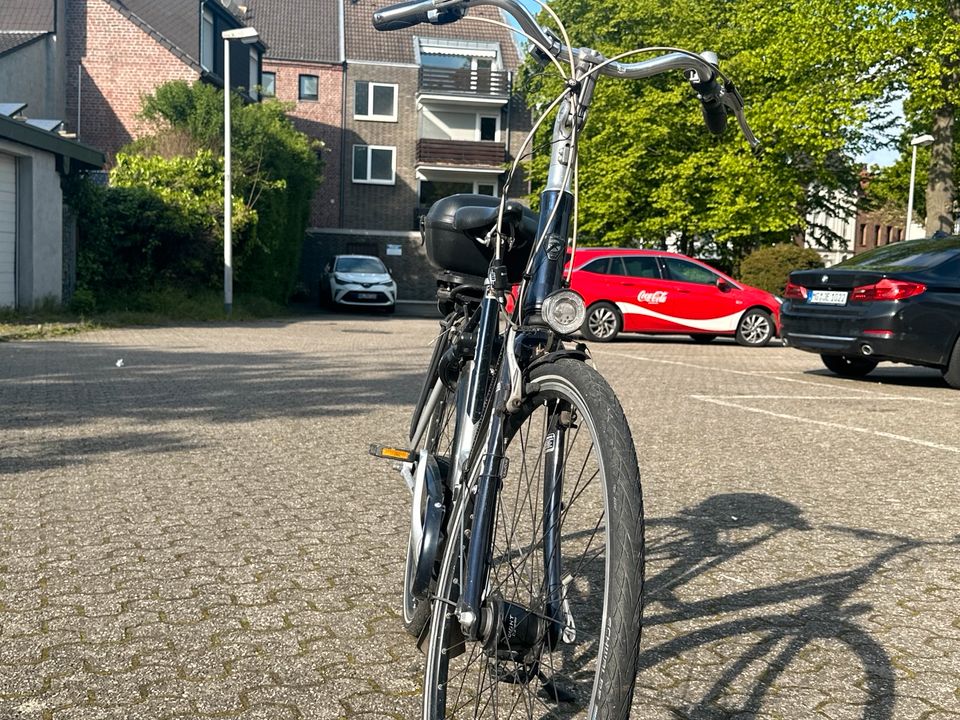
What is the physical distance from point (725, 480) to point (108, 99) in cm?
3210

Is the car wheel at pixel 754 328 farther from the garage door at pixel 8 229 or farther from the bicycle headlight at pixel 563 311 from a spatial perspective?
the bicycle headlight at pixel 563 311

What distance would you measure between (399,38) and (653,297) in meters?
33.9

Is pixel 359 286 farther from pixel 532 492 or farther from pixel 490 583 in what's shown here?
pixel 490 583

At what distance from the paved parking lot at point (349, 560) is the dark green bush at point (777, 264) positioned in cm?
2085

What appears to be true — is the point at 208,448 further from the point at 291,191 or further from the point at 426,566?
the point at 291,191

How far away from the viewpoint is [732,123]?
32.6 metres

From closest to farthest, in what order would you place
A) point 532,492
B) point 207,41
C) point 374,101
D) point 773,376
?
point 532,492 → point 773,376 → point 207,41 → point 374,101

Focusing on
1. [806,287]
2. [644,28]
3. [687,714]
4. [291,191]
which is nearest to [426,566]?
[687,714]

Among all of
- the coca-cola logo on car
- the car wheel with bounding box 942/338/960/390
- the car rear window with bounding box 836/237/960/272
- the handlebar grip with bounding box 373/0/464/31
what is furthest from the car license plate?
the handlebar grip with bounding box 373/0/464/31

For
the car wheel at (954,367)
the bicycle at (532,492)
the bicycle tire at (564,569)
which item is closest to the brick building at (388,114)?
the car wheel at (954,367)

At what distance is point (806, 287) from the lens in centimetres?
1329

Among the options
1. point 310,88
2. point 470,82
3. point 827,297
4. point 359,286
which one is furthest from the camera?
point 310,88

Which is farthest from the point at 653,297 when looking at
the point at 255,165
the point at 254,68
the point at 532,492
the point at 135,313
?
the point at 254,68

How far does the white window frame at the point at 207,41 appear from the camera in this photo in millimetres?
35469
